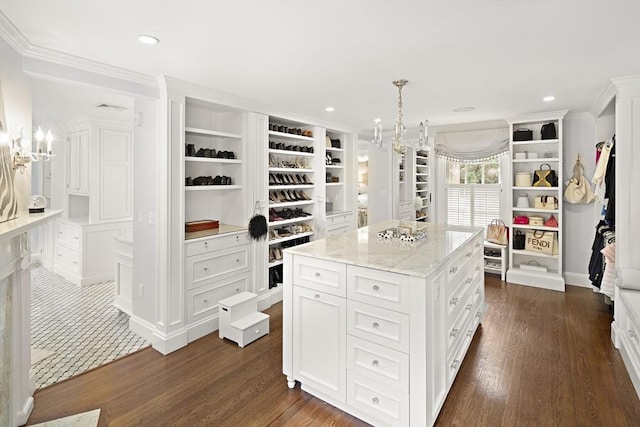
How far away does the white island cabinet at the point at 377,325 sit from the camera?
76.8 inches

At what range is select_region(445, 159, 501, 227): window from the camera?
5641 mm

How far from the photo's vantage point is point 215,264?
11.6ft

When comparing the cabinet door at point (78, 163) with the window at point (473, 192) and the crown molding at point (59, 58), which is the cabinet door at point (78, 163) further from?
the window at point (473, 192)

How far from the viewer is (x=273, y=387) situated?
8.29 ft

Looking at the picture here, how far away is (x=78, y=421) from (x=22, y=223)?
129 centimetres

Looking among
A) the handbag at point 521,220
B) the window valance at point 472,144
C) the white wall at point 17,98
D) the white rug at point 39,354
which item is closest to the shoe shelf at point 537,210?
the handbag at point 521,220

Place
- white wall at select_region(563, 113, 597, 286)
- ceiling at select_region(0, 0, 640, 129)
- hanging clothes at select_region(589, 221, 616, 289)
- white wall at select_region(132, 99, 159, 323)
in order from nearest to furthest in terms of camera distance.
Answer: ceiling at select_region(0, 0, 640, 129) < white wall at select_region(132, 99, 159, 323) < hanging clothes at select_region(589, 221, 616, 289) < white wall at select_region(563, 113, 597, 286)

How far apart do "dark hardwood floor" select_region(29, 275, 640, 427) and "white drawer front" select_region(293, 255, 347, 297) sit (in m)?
0.78

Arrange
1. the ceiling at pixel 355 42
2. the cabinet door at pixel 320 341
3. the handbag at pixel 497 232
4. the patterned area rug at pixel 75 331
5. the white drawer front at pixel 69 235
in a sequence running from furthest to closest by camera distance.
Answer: the handbag at pixel 497 232, the white drawer front at pixel 69 235, the patterned area rug at pixel 75 331, the cabinet door at pixel 320 341, the ceiling at pixel 355 42

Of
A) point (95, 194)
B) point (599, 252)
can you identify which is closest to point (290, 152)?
point (95, 194)

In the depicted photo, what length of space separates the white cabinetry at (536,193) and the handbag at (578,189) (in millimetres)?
102

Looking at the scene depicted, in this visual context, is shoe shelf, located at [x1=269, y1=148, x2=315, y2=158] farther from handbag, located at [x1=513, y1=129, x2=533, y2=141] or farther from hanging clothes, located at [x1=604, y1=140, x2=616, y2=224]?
hanging clothes, located at [x1=604, y1=140, x2=616, y2=224]

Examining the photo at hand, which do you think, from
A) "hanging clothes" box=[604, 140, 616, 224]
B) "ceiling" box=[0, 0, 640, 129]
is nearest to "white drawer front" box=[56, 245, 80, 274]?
"ceiling" box=[0, 0, 640, 129]

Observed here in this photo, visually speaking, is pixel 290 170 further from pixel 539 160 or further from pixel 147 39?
pixel 539 160
